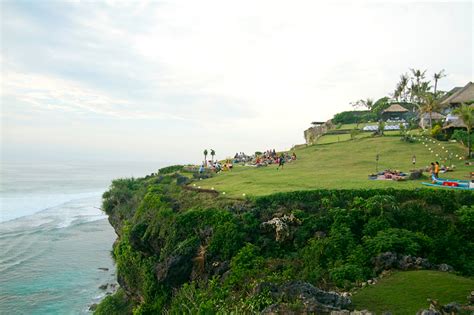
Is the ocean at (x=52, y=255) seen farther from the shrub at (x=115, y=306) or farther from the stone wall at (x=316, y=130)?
the stone wall at (x=316, y=130)

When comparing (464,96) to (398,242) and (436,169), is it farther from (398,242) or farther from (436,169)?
(398,242)

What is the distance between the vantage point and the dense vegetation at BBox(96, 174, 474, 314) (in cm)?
1534

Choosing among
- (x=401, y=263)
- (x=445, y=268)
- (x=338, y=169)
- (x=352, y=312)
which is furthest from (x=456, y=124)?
(x=352, y=312)

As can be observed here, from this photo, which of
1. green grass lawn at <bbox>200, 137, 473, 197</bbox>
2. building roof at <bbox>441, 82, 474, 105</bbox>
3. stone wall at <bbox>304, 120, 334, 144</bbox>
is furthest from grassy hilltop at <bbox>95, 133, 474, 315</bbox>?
stone wall at <bbox>304, 120, 334, 144</bbox>

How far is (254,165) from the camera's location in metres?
37.5

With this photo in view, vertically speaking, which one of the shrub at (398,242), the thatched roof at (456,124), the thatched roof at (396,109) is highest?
the thatched roof at (396,109)

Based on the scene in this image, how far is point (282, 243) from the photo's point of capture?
1812 cm

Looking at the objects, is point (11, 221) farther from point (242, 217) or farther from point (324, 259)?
point (324, 259)

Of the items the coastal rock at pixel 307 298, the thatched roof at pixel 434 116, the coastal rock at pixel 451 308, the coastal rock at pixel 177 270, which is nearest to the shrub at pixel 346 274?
the coastal rock at pixel 307 298

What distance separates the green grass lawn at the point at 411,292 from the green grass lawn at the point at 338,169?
7.01 m

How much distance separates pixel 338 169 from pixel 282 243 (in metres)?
13.3

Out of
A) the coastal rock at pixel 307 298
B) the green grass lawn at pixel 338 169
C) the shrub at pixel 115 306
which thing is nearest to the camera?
the coastal rock at pixel 307 298

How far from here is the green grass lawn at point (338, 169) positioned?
74.0ft

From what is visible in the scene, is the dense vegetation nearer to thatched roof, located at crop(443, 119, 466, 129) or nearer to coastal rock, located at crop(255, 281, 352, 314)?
coastal rock, located at crop(255, 281, 352, 314)
